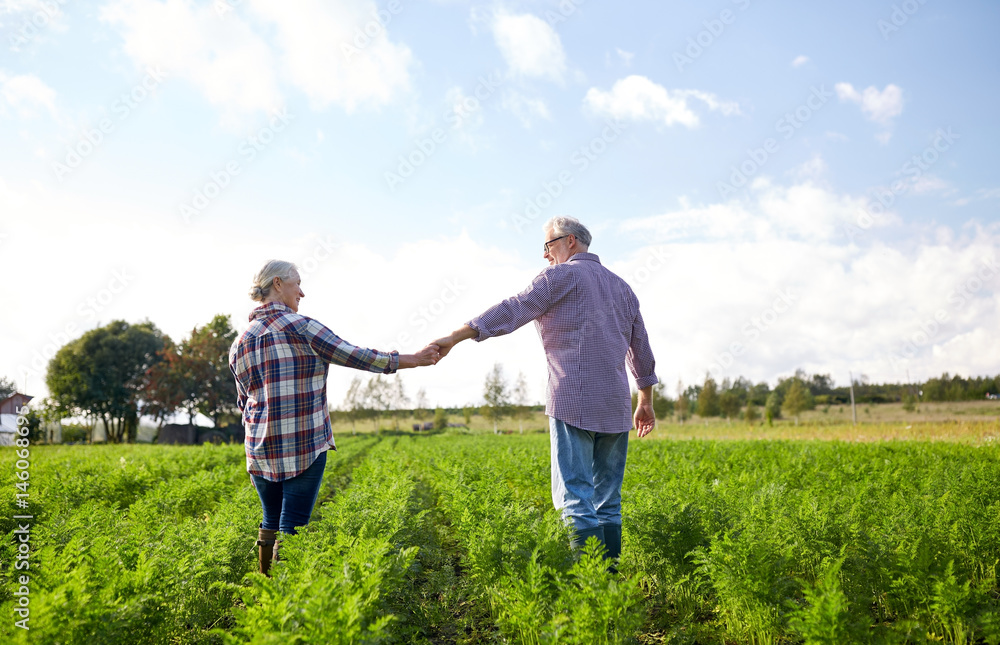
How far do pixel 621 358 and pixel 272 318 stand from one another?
7.66 ft

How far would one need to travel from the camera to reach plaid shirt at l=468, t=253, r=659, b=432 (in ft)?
11.7

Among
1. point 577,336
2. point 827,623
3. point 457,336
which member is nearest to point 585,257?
point 577,336

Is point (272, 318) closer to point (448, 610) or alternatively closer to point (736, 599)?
point (448, 610)

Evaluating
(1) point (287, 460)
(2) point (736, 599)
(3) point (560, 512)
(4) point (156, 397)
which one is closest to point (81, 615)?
(1) point (287, 460)

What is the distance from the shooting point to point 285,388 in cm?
365

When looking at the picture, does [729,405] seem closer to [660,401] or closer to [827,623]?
[660,401]

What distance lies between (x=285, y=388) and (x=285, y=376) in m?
0.08

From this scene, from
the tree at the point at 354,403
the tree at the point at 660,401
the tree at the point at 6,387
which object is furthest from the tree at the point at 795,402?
the tree at the point at 6,387

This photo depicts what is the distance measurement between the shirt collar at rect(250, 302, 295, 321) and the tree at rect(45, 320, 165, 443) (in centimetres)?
4388

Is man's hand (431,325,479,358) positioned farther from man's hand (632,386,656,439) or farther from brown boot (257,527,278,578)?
brown boot (257,527,278,578)

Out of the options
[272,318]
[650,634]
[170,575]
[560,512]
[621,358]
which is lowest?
[650,634]

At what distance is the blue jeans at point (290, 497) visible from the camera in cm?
376

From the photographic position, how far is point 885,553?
3.51 metres

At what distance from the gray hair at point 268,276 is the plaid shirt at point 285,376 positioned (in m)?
0.11
